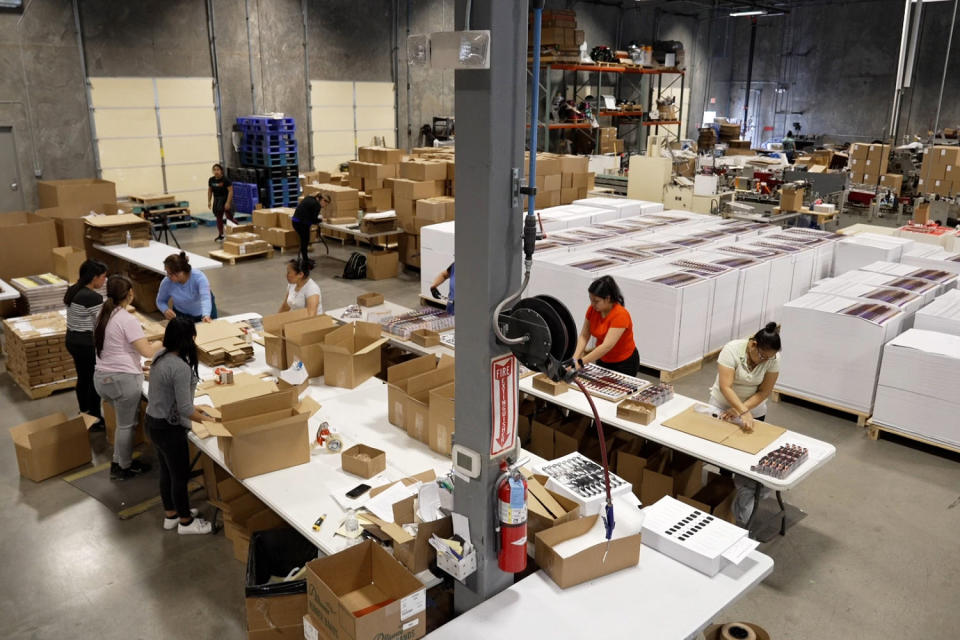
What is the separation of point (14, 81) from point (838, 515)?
587 inches

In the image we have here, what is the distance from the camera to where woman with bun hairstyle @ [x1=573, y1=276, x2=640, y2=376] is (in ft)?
18.0

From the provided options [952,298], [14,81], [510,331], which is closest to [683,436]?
[510,331]

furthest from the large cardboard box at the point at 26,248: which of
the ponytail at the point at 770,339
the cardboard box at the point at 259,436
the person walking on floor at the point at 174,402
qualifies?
the ponytail at the point at 770,339

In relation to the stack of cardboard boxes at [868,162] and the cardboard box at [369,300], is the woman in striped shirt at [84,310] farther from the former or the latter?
the stack of cardboard boxes at [868,162]

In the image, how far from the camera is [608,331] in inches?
220

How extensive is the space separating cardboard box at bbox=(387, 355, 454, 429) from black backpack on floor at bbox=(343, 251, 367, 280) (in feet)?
22.3

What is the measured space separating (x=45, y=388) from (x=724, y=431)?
6.37m

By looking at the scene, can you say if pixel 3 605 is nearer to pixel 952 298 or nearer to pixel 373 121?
pixel 952 298

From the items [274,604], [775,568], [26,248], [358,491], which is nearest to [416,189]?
[26,248]

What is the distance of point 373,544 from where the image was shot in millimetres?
3162

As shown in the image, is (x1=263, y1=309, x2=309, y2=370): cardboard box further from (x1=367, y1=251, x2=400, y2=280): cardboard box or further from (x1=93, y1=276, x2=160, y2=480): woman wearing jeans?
(x1=367, y1=251, x2=400, y2=280): cardboard box

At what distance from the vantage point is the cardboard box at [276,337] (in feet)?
18.2

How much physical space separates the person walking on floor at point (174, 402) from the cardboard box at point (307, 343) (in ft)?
2.91

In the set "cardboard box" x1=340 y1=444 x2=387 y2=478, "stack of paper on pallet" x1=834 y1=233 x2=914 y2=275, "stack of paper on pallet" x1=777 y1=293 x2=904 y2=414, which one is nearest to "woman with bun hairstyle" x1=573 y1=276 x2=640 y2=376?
"cardboard box" x1=340 y1=444 x2=387 y2=478
